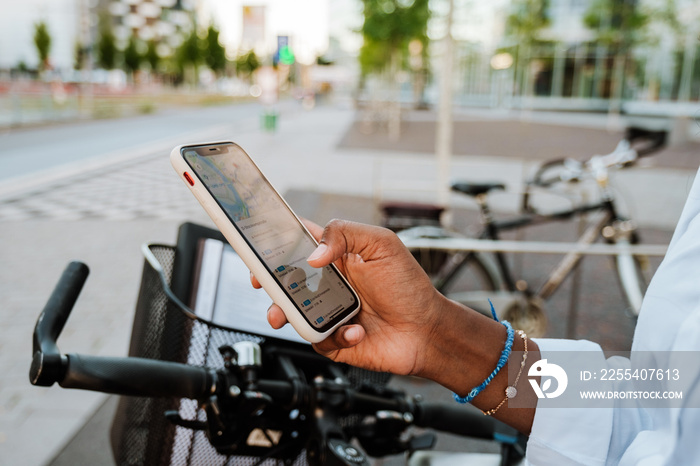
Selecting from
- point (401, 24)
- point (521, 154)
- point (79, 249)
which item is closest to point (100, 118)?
point (401, 24)

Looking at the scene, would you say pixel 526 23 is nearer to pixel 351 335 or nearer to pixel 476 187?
pixel 476 187

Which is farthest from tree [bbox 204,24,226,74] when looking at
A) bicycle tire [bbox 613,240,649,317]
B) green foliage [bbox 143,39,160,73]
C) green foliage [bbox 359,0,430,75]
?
bicycle tire [bbox 613,240,649,317]

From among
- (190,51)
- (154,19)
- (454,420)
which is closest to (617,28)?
(454,420)

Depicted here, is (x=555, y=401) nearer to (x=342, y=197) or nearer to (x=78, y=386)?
(x=78, y=386)

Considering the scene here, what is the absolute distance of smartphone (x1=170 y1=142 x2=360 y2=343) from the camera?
99 centimetres

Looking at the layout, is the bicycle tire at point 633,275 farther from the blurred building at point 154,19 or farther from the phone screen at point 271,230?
the blurred building at point 154,19

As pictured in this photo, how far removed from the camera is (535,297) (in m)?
4.17

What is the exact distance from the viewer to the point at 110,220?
797 centimetres

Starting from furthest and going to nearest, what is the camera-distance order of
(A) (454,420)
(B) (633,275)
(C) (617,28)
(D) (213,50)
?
(D) (213,50)
(C) (617,28)
(B) (633,275)
(A) (454,420)

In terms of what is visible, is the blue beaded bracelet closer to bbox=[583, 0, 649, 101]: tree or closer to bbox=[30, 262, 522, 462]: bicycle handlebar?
bbox=[30, 262, 522, 462]: bicycle handlebar

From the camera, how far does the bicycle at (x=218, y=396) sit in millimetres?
1029

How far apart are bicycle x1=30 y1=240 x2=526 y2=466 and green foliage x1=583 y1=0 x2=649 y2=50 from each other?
26510 mm

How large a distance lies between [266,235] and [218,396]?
0.31 metres

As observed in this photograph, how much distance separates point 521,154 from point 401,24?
18.6 feet
